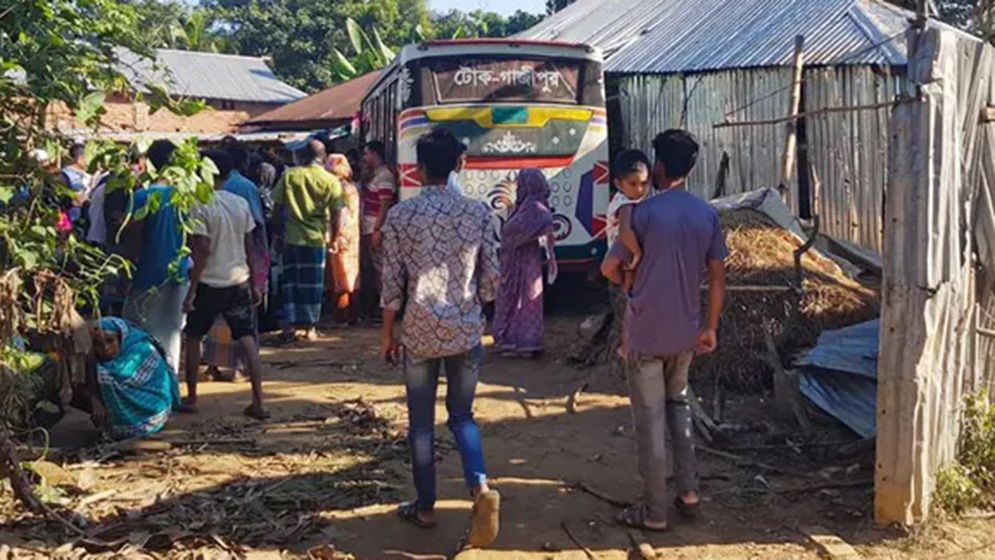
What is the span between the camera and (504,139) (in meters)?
10.1

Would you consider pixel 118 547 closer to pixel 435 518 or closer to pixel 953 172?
pixel 435 518

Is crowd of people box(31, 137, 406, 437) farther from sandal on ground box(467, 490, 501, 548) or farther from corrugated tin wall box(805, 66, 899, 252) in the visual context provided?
corrugated tin wall box(805, 66, 899, 252)

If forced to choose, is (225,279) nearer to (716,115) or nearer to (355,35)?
(716,115)

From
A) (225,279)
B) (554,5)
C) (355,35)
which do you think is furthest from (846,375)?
(554,5)

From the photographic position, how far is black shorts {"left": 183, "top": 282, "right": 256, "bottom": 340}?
6.02 meters

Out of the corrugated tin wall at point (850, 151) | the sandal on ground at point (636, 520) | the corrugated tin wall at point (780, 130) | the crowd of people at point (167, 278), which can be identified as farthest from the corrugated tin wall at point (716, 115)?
the sandal on ground at point (636, 520)

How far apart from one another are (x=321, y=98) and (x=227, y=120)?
9.53 meters

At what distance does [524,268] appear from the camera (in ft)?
26.4

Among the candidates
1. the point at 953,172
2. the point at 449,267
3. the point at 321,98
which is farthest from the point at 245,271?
the point at 321,98

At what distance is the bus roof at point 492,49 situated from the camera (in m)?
10.0

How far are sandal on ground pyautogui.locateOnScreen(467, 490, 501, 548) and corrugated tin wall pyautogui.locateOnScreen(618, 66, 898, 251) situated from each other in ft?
21.9

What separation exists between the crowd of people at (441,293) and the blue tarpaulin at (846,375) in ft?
2.67

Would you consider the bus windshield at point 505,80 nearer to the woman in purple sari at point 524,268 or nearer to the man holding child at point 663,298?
the woman in purple sari at point 524,268

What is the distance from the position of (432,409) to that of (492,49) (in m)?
6.60
